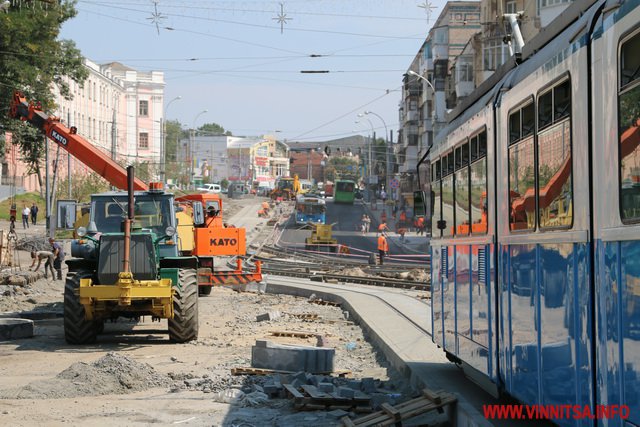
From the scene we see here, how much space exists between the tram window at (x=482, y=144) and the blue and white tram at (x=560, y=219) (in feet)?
0.17

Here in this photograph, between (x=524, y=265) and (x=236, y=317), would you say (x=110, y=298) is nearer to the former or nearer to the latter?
(x=236, y=317)

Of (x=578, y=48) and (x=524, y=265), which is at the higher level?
(x=578, y=48)

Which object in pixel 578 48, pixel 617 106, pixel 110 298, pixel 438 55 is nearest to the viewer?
pixel 617 106

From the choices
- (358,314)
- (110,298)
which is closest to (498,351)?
(110,298)

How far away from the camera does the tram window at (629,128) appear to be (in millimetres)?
5457

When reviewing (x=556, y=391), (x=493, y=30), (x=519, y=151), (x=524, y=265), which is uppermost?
(x=493, y=30)

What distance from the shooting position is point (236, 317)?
26859 millimetres

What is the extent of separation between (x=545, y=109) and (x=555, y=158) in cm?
57

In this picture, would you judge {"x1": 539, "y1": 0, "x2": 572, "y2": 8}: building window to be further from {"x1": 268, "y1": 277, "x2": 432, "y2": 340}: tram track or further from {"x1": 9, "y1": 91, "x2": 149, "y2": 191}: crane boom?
{"x1": 9, "y1": 91, "x2": 149, "y2": 191}: crane boom

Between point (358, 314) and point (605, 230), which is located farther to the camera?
point (358, 314)

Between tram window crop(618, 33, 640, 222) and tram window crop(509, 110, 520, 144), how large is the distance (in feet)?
9.99

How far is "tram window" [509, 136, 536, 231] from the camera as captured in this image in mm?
8188

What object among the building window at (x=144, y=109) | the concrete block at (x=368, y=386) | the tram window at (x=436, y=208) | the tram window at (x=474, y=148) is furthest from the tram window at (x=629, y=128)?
the building window at (x=144, y=109)

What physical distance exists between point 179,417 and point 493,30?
180ft
